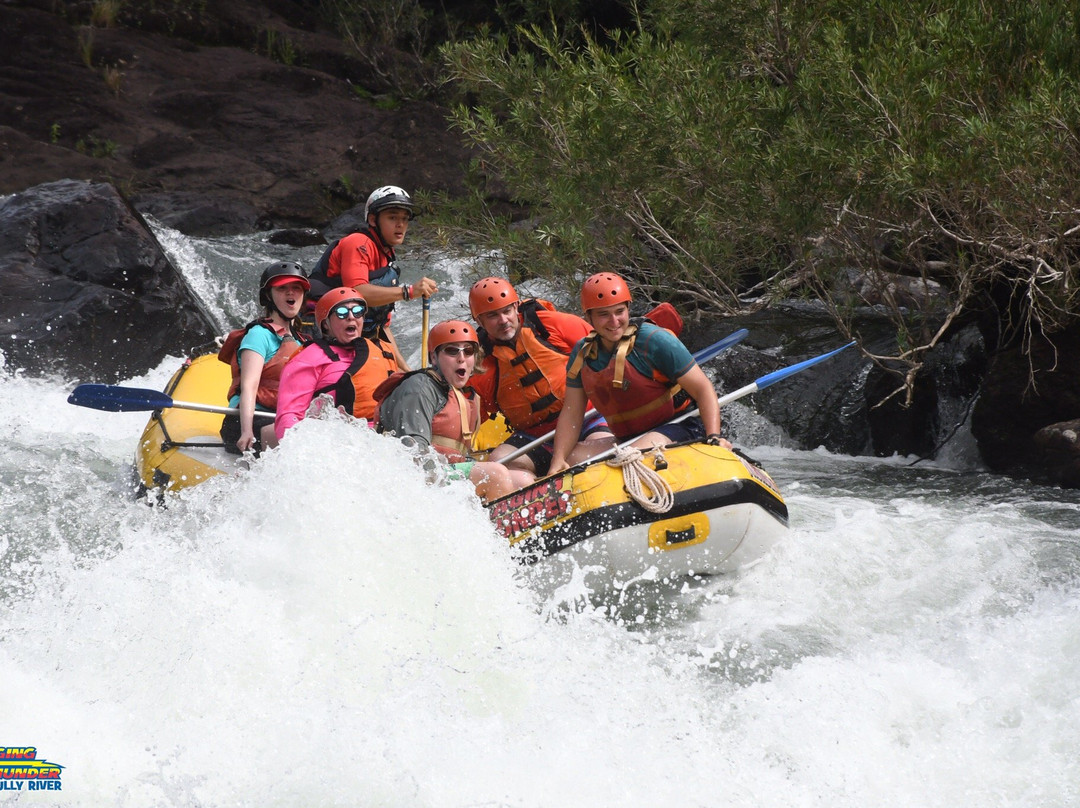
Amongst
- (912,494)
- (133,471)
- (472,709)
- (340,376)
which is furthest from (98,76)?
(472,709)

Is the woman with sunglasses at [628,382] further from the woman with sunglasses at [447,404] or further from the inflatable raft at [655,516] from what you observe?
the woman with sunglasses at [447,404]

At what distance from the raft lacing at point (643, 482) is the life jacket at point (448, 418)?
66 centimetres

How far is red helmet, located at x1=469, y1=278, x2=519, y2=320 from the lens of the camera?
474cm

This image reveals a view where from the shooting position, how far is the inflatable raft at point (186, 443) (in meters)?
4.96

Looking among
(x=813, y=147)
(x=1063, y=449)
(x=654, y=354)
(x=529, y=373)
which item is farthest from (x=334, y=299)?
(x=1063, y=449)

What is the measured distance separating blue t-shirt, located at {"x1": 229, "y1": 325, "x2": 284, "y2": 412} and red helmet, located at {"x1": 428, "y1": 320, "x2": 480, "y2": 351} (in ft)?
3.60

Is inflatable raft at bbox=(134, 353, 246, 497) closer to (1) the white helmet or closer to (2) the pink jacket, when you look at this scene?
(2) the pink jacket

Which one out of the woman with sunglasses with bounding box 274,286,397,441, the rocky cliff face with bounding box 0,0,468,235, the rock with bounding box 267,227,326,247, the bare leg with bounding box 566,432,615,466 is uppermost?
the woman with sunglasses with bounding box 274,286,397,441

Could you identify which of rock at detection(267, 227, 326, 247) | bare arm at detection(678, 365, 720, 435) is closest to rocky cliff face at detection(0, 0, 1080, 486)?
rock at detection(267, 227, 326, 247)

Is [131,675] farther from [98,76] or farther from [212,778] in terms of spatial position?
[98,76]

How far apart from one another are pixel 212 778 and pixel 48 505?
10.3 feet

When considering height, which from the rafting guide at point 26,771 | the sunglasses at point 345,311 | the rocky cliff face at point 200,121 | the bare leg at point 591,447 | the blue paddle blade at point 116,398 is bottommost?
the rocky cliff face at point 200,121

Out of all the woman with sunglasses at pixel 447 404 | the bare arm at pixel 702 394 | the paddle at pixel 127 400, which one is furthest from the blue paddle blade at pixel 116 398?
the bare arm at pixel 702 394

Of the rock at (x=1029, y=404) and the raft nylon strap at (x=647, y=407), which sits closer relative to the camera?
the raft nylon strap at (x=647, y=407)
